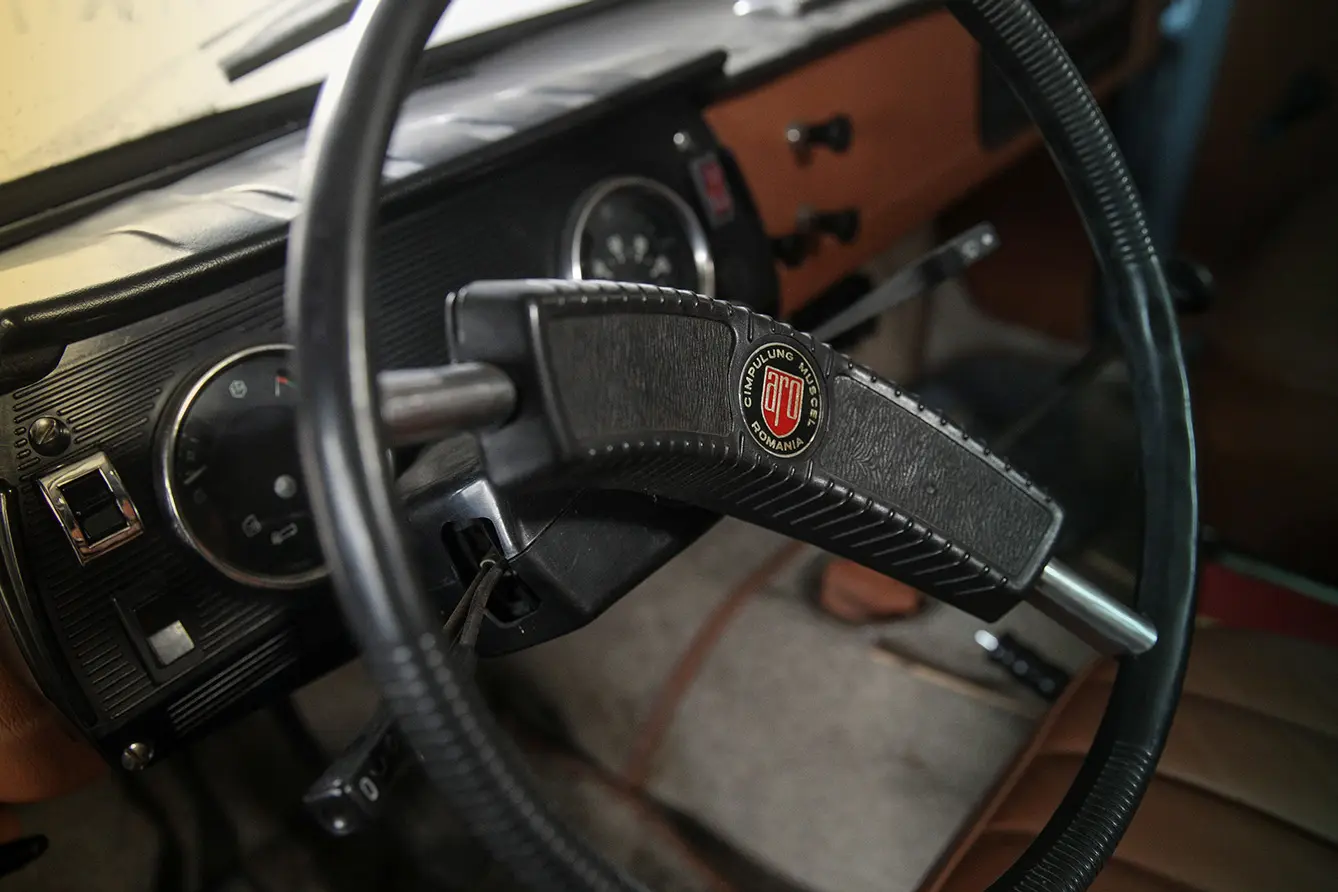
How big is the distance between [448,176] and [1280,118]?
4.94 ft

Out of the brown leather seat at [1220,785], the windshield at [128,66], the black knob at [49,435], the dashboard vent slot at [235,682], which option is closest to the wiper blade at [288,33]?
the windshield at [128,66]

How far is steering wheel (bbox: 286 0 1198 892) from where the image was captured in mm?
360

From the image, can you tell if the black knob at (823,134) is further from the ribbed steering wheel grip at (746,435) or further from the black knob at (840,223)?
the ribbed steering wheel grip at (746,435)

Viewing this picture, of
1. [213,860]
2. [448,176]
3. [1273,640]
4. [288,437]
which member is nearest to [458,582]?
[288,437]

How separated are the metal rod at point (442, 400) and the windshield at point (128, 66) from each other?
49cm

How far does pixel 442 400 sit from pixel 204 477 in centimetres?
41

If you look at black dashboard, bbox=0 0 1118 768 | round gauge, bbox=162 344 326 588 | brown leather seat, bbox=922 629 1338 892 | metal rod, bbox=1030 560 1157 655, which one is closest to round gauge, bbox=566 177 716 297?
black dashboard, bbox=0 0 1118 768

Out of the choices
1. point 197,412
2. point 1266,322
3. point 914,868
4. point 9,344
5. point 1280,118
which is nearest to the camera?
point 9,344

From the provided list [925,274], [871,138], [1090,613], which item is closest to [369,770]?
[1090,613]

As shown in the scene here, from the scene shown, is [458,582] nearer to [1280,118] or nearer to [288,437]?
[288,437]

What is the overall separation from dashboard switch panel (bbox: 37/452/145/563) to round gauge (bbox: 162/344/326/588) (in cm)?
3

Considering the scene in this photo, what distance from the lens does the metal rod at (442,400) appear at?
39cm

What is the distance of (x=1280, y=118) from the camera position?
1.66 meters

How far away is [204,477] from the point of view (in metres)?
0.73
